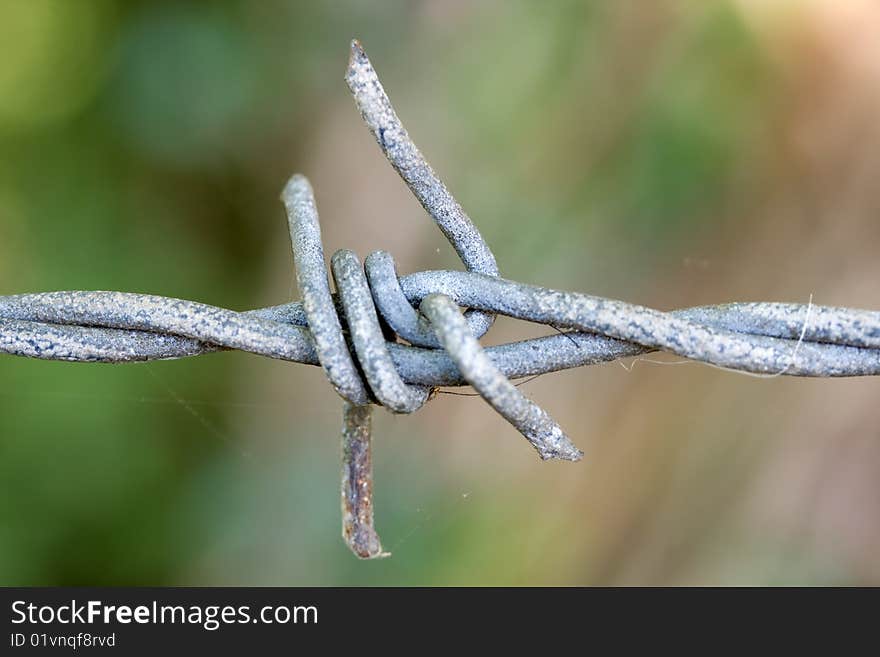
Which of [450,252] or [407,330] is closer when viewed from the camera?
[407,330]

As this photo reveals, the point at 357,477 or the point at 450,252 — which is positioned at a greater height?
the point at 450,252

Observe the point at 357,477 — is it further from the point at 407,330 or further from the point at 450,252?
the point at 450,252

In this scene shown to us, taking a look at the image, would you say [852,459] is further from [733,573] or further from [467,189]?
[467,189]

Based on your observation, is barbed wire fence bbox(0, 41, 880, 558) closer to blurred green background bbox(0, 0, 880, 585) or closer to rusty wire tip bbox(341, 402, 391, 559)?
rusty wire tip bbox(341, 402, 391, 559)

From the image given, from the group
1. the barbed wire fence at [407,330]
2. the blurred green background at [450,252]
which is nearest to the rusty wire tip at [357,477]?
the barbed wire fence at [407,330]

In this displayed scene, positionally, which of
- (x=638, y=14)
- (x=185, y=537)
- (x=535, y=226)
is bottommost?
(x=185, y=537)

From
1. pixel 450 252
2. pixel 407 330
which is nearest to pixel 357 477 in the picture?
pixel 407 330
